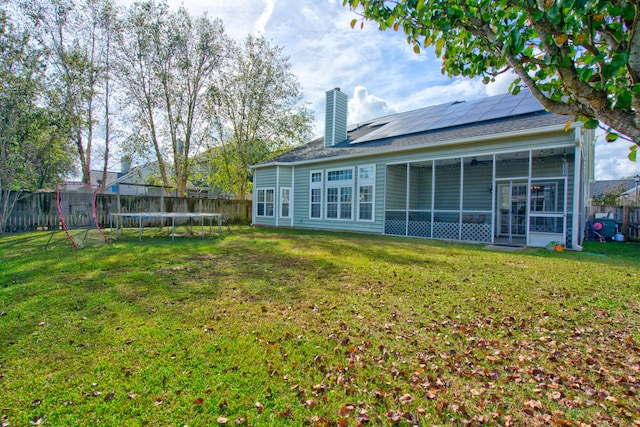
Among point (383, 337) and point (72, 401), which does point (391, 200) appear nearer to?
point (383, 337)

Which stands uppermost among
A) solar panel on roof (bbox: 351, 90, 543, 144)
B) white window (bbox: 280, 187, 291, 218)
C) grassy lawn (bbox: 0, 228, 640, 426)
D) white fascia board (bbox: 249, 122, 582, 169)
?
solar panel on roof (bbox: 351, 90, 543, 144)

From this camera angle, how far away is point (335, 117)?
16.1m

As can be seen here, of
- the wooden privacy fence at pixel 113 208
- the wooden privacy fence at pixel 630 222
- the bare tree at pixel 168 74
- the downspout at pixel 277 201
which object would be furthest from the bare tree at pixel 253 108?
the wooden privacy fence at pixel 630 222

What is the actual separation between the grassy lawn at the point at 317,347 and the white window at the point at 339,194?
8062 millimetres

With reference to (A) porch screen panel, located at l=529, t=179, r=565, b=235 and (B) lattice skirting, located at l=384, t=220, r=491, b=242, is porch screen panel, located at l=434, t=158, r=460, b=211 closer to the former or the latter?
(B) lattice skirting, located at l=384, t=220, r=491, b=242

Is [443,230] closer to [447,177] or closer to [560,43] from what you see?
[447,177]

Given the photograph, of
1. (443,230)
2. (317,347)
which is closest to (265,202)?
(443,230)

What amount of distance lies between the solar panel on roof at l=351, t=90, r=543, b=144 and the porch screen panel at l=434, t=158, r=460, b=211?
1.87 meters

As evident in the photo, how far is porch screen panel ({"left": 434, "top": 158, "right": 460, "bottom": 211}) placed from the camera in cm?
1296

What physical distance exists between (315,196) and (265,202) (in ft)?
A: 11.5

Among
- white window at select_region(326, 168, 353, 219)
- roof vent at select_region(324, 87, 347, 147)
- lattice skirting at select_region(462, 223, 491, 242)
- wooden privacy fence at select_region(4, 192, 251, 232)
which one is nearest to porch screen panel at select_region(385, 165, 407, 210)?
white window at select_region(326, 168, 353, 219)

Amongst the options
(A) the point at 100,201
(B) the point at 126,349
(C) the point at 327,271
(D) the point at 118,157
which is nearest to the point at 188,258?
(C) the point at 327,271

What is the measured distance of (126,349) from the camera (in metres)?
2.69

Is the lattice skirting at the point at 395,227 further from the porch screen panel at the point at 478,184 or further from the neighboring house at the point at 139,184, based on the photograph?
the neighboring house at the point at 139,184
